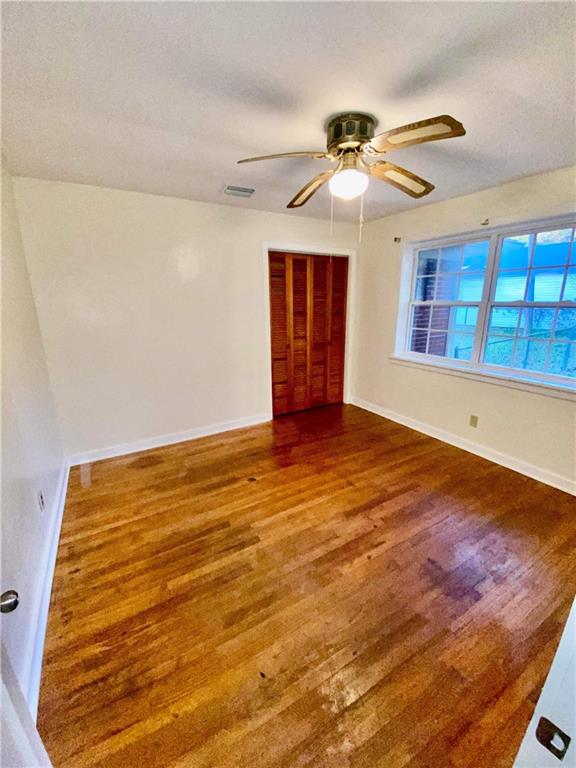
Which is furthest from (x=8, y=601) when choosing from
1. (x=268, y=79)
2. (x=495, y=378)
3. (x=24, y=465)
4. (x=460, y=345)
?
(x=460, y=345)

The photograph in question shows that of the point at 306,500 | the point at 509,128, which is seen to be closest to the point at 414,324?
the point at 509,128

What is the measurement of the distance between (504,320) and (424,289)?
962 millimetres

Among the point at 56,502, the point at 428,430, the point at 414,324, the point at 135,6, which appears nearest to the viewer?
the point at 135,6

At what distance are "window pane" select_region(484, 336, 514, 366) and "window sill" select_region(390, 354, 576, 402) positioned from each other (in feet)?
0.41

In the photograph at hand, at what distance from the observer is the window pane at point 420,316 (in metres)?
3.60

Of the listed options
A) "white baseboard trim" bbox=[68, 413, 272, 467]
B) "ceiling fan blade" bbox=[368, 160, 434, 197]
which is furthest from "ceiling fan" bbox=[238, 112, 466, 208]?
"white baseboard trim" bbox=[68, 413, 272, 467]

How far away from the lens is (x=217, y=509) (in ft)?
7.55

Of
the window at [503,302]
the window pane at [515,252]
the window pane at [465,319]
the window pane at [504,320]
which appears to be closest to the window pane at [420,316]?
the window at [503,302]

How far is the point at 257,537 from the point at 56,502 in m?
1.42

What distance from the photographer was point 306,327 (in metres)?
3.94

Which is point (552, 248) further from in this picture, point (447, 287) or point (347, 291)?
point (347, 291)

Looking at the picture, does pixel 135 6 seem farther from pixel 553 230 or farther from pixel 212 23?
pixel 553 230

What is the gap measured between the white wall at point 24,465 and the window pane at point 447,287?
3593 millimetres

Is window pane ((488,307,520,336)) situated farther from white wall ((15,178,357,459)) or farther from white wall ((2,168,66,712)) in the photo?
white wall ((2,168,66,712))
